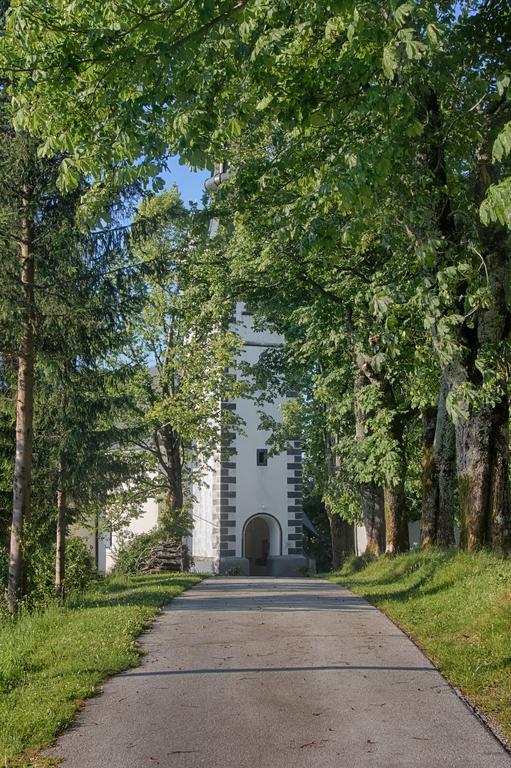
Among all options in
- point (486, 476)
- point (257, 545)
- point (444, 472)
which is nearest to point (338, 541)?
point (257, 545)

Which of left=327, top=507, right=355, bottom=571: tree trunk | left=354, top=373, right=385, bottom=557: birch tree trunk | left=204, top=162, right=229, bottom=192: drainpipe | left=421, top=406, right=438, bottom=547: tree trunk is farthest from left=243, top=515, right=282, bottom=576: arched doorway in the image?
left=421, top=406, right=438, bottom=547: tree trunk

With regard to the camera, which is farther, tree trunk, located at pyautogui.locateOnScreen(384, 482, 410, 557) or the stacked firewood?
the stacked firewood

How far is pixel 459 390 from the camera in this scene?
1197 centimetres

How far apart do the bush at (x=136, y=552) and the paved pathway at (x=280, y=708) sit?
56.4 feet

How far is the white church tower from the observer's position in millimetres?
38562

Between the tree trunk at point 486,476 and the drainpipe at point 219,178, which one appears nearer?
the tree trunk at point 486,476

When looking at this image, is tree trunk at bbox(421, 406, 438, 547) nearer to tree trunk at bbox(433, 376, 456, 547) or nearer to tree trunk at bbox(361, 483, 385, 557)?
tree trunk at bbox(433, 376, 456, 547)

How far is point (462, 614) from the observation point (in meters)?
10.8

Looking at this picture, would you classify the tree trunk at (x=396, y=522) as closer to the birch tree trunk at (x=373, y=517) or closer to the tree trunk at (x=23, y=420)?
the birch tree trunk at (x=373, y=517)

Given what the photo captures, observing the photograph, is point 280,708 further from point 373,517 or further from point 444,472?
point 373,517

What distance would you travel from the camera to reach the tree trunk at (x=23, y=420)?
15109 mm

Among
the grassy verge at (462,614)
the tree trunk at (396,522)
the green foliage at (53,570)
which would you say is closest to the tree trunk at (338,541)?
the tree trunk at (396,522)

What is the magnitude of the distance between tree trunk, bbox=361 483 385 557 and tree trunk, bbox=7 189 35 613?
439 inches

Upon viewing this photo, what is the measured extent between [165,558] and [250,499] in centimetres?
1209
